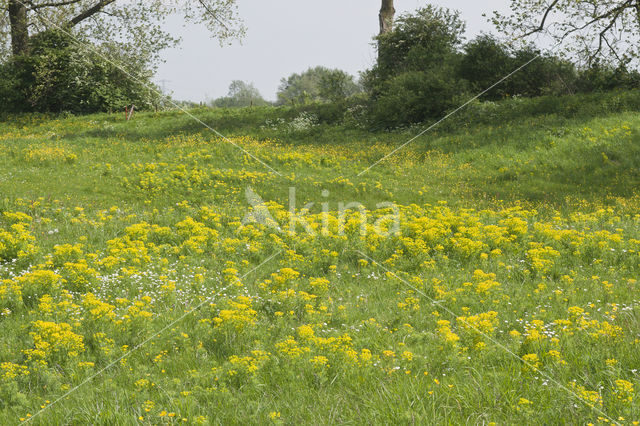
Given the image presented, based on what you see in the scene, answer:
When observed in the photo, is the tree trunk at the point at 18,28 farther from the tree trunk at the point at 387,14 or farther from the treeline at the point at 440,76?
the tree trunk at the point at 387,14

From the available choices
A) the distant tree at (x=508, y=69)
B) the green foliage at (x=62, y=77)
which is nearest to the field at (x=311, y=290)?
the distant tree at (x=508, y=69)

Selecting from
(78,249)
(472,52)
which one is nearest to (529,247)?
(78,249)

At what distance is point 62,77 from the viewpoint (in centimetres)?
3067

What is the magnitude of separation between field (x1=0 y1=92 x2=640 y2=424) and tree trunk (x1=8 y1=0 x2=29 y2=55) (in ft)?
61.7

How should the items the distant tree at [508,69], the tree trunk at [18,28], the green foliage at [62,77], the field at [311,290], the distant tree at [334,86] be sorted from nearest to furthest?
the field at [311,290] → the distant tree at [508,69] → the distant tree at [334,86] → the green foliage at [62,77] → the tree trunk at [18,28]

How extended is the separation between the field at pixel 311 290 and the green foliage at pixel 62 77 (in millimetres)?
15377

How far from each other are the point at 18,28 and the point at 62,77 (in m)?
4.27

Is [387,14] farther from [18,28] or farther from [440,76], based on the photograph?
[18,28]

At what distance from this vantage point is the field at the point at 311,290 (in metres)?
4.11

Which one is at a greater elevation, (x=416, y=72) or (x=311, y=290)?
(x=416, y=72)

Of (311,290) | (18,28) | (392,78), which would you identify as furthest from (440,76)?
(18,28)

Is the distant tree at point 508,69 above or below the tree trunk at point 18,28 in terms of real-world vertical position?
below

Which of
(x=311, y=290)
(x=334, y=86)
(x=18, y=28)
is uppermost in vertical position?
(x=18, y=28)

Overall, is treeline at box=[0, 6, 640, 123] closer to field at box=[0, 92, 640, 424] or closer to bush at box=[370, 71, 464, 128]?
bush at box=[370, 71, 464, 128]
